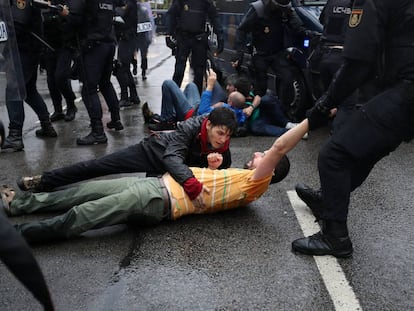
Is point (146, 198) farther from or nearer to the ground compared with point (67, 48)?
nearer to the ground

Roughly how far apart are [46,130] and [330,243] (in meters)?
3.95

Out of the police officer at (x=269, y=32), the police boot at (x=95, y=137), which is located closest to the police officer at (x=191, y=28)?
the police officer at (x=269, y=32)

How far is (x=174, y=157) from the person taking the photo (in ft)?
10.6

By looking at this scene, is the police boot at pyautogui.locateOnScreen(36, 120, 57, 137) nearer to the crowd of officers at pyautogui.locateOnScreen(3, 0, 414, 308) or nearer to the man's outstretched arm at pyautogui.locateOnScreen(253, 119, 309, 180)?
the crowd of officers at pyautogui.locateOnScreen(3, 0, 414, 308)

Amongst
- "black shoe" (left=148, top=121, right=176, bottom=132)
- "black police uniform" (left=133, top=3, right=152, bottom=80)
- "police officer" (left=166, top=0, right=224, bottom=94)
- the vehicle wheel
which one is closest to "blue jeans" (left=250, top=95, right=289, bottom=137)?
the vehicle wheel

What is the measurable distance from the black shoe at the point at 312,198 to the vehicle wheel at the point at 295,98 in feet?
8.46

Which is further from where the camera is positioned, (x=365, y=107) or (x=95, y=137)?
(x=95, y=137)

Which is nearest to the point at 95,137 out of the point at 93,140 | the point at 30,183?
the point at 93,140

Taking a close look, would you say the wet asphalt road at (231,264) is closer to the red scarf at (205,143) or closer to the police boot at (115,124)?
the red scarf at (205,143)

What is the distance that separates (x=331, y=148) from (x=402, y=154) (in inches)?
105

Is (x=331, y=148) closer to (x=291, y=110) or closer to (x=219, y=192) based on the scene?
(x=219, y=192)

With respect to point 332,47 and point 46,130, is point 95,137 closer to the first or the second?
point 46,130

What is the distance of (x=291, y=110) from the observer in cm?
608

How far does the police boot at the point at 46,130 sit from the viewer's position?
18.2 ft
